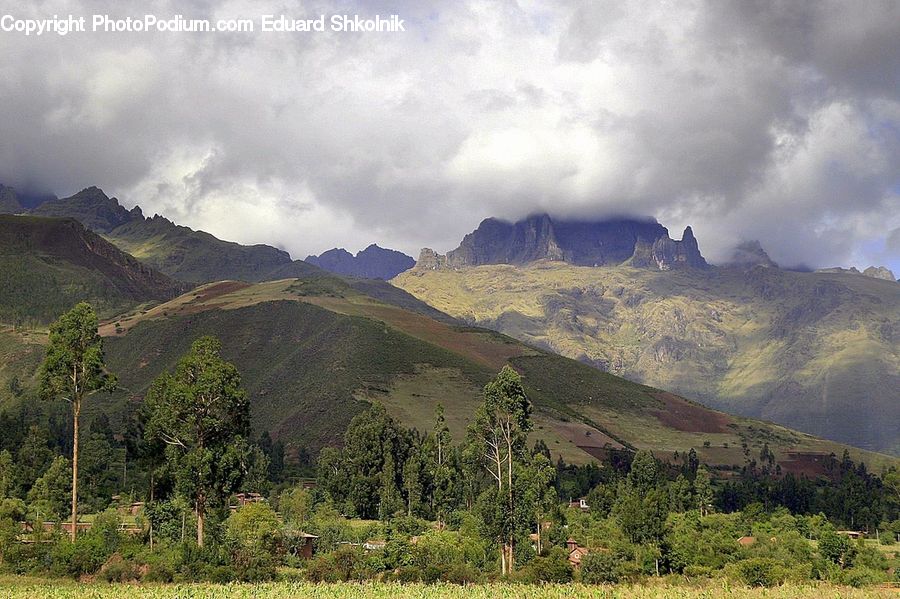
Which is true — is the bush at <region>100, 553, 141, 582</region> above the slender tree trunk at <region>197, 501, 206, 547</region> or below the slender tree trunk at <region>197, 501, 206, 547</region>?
below

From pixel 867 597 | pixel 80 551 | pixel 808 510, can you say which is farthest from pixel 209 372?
Answer: pixel 808 510

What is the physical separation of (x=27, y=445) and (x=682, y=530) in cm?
10331

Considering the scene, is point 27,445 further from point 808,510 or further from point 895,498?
point 895,498

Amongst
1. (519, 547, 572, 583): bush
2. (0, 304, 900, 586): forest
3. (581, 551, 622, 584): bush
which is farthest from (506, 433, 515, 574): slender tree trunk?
(581, 551, 622, 584): bush

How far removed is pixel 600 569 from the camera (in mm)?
77438

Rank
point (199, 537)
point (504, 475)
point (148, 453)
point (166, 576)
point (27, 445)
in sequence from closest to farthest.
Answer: point (166, 576), point (199, 537), point (148, 453), point (504, 475), point (27, 445)

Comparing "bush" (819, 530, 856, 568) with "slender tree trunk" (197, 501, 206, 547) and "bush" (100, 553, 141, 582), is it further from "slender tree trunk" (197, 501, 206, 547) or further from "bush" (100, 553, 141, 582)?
"bush" (100, 553, 141, 582)

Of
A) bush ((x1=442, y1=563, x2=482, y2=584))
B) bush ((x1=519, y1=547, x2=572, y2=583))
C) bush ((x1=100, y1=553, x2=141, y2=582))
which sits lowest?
bush ((x1=519, y1=547, x2=572, y2=583))

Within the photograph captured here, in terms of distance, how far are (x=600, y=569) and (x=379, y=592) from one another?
103 feet

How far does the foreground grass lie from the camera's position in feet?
161

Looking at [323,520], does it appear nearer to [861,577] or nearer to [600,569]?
[600,569]

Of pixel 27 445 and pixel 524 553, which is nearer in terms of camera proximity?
pixel 524 553

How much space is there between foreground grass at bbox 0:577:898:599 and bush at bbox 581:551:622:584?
21686 mm

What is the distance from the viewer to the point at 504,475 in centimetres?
8375
